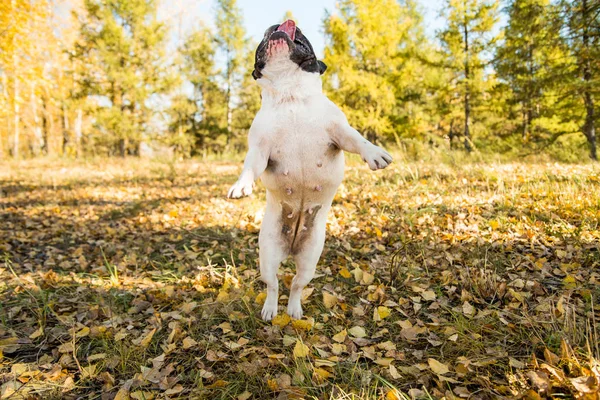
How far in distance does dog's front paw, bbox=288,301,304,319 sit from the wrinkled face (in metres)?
1.59

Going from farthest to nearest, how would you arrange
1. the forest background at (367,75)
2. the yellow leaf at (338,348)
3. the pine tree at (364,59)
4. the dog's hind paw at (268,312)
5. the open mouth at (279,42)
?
the pine tree at (364,59) → the forest background at (367,75) → the dog's hind paw at (268,312) → the yellow leaf at (338,348) → the open mouth at (279,42)

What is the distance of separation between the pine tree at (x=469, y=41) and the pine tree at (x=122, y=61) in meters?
12.2

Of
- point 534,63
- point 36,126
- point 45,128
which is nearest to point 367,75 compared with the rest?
point 534,63

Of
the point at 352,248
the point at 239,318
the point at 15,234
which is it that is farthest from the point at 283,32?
the point at 15,234

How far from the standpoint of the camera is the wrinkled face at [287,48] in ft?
6.52

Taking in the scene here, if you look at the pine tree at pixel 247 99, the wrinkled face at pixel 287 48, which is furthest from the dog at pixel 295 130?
the pine tree at pixel 247 99

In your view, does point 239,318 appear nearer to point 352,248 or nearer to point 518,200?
point 352,248

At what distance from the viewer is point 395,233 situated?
4.02m

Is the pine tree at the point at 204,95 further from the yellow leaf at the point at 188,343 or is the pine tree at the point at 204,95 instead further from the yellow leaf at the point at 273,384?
the yellow leaf at the point at 273,384

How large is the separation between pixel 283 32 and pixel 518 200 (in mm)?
3991

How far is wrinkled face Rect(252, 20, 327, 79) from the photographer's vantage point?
6.52 ft

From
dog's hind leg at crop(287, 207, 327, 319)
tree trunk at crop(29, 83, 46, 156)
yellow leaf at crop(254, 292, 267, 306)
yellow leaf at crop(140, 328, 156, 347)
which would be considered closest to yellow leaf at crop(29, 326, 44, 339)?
yellow leaf at crop(140, 328, 156, 347)

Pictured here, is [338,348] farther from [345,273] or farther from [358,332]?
[345,273]

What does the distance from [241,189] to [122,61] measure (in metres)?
16.1
